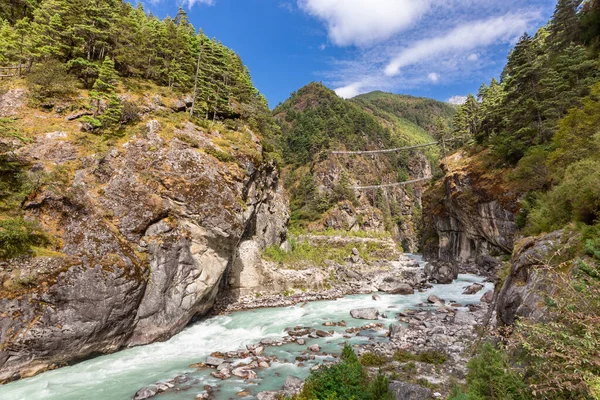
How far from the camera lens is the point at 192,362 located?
14289mm

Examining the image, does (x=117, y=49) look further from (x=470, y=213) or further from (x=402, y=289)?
(x=470, y=213)

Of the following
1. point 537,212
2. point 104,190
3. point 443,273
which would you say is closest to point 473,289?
point 443,273

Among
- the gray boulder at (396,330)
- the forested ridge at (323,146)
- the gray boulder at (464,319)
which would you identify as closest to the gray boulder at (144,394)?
the gray boulder at (396,330)

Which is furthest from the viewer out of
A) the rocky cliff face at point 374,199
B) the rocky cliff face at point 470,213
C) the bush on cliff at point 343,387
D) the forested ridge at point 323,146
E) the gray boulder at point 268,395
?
the forested ridge at point 323,146

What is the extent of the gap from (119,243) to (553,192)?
2208 cm

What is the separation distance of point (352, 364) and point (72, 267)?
13.2m

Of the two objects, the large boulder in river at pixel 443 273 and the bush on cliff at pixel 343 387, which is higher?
the bush on cliff at pixel 343 387

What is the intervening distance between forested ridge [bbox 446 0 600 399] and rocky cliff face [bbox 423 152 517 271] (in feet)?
5.52

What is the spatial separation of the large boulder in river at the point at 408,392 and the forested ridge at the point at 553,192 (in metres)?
1.27

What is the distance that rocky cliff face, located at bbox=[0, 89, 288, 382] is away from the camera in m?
12.4

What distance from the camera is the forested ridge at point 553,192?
4.99 m

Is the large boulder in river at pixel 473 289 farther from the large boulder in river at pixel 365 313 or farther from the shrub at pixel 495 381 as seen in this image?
the shrub at pixel 495 381

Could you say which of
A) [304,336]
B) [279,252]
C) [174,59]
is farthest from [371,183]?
[304,336]

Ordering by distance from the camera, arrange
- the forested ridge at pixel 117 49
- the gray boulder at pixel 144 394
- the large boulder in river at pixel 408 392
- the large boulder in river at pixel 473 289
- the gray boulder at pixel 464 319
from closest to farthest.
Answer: the large boulder in river at pixel 408 392 → the gray boulder at pixel 144 394 → the gray boulder at pixel 464 319 → the forested ridge at pixel 117 49 → the large boulder in river at pixel 473 289
